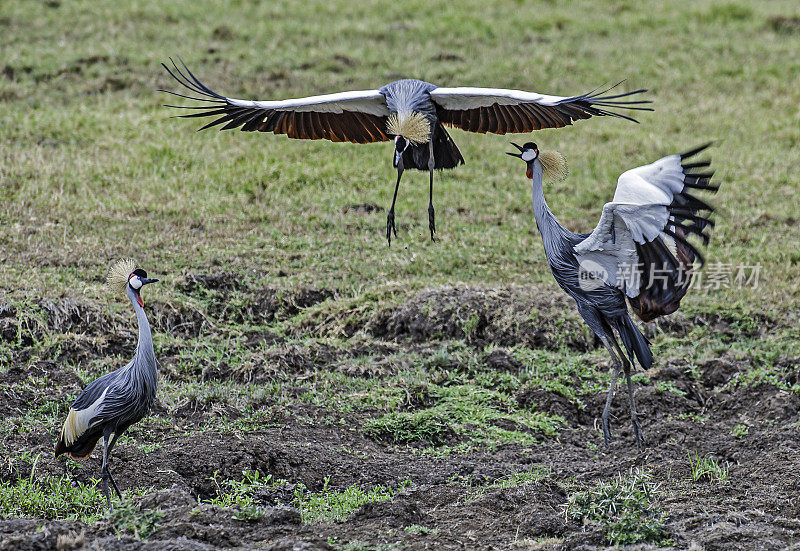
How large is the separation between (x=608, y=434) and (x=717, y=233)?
4.23 metres

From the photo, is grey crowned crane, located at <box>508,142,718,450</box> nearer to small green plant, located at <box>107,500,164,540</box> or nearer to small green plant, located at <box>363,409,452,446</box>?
small green plant, located at <box>363,409,452,446</box>

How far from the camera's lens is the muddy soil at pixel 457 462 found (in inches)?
177

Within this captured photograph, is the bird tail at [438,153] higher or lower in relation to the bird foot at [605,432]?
higher

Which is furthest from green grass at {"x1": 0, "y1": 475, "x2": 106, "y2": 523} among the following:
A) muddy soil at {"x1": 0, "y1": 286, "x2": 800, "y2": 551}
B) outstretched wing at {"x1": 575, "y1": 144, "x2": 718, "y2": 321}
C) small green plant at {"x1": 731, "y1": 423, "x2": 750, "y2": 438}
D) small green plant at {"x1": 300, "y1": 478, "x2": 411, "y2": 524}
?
small green plant at {"x1": 731, "y1": 423, "x2": 750, "y2": 438}

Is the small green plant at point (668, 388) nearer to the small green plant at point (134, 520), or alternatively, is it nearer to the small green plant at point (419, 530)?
the small green plant at point (419, 530)

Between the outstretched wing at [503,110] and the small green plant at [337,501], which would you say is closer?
the small green plant at [337,501]

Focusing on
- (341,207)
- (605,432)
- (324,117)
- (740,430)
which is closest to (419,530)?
(605,432)

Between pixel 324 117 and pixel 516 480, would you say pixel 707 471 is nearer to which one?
pixel 516 480

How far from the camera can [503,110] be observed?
6508 mm

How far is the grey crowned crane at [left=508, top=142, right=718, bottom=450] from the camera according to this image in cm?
511

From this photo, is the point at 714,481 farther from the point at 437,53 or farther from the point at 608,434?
the point at 437,53

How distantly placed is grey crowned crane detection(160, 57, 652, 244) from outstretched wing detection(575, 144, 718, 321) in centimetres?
86

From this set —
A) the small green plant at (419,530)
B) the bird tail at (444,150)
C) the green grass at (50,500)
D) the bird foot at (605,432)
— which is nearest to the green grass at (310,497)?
the small green plant at (419,530)

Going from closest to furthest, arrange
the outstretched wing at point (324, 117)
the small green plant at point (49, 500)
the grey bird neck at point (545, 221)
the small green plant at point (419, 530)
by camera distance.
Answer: the small green plant at point (419, 530) → the small green plant at point (49, 500) → the grey bird neck at point (545, 221) → the outstretched wing at point (324, 117)
